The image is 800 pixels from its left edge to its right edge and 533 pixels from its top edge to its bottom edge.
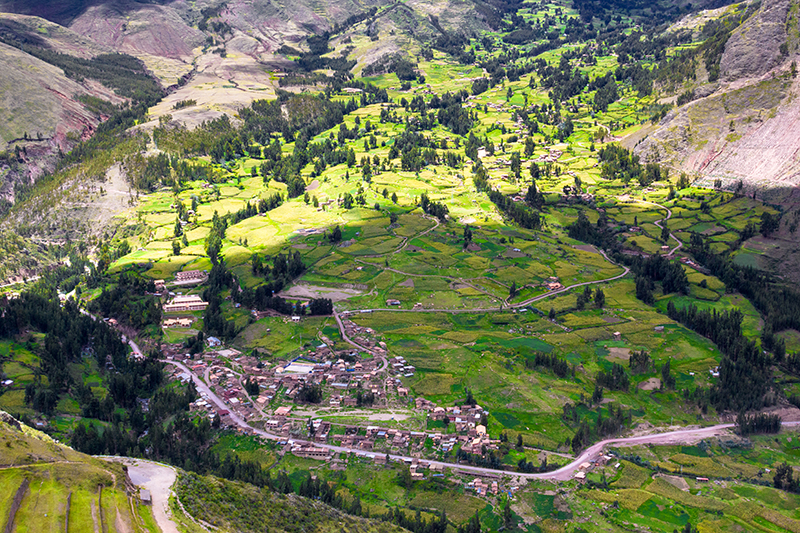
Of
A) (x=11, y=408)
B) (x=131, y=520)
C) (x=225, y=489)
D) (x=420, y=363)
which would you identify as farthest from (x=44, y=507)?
(x=420, y=363)

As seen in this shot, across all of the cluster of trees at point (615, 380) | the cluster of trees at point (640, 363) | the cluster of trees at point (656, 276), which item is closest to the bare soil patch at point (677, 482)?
the cluster of trees at point (615, 380)

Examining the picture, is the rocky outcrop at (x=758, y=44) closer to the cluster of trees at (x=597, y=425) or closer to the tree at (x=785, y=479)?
the cluster of trees at (x=597, y=425)

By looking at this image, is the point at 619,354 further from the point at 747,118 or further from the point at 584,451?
the point at 747,118

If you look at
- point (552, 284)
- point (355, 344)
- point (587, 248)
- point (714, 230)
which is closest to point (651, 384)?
point (552, 284)

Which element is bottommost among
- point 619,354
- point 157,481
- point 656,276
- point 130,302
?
point 619,354

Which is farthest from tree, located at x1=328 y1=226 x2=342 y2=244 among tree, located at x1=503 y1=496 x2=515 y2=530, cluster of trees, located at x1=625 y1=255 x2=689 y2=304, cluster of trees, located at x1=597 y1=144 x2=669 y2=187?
tree, located at x1=503 y1=496 x2=515 y2=530

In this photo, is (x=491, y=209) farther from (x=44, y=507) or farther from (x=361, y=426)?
(x=44, y=507)

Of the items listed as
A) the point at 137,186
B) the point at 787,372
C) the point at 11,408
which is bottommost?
the point at 787,372

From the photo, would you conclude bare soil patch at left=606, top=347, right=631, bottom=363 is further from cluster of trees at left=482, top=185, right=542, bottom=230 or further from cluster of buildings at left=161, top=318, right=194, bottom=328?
cluster of buildings at left=161, top=318, right=194, bottom=328
